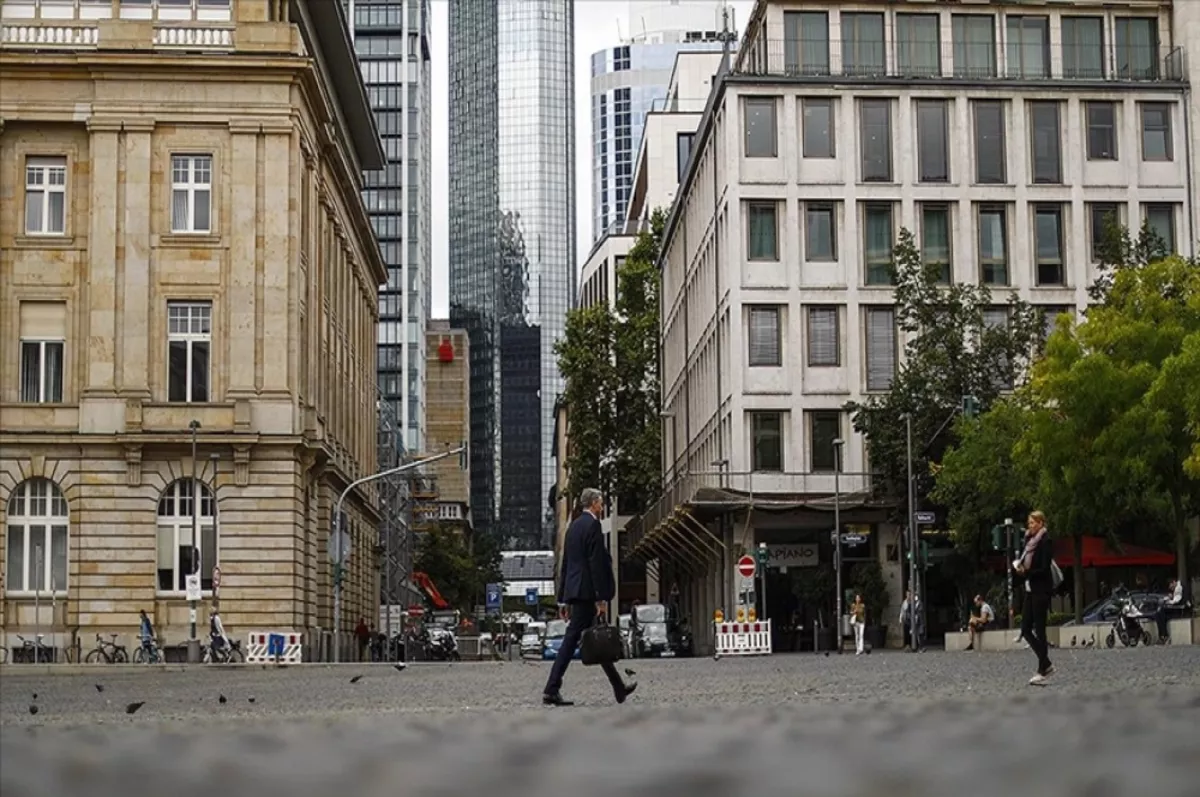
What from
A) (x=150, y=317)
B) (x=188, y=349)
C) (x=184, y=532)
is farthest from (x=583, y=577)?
(x=150, y=317)

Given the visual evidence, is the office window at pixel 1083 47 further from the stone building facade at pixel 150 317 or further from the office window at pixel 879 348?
the stone building facade at pixel 150 317

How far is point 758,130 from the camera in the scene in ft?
233

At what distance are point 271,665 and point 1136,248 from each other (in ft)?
95.3

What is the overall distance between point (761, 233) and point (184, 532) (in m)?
22.7

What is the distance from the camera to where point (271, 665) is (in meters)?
56.9

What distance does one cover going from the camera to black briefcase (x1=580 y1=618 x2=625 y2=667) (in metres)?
17.3

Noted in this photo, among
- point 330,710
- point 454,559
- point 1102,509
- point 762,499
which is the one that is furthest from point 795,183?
point 454,559

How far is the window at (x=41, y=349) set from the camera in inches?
A: 2429

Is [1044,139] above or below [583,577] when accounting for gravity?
above

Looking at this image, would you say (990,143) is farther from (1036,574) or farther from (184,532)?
(1036,574)

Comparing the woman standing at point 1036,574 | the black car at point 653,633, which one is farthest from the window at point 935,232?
the woman standing at point 1036,574

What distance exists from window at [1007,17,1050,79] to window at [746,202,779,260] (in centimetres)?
1031

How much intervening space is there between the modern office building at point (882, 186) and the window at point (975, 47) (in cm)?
5

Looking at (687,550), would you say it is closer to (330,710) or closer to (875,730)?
(330,710)
